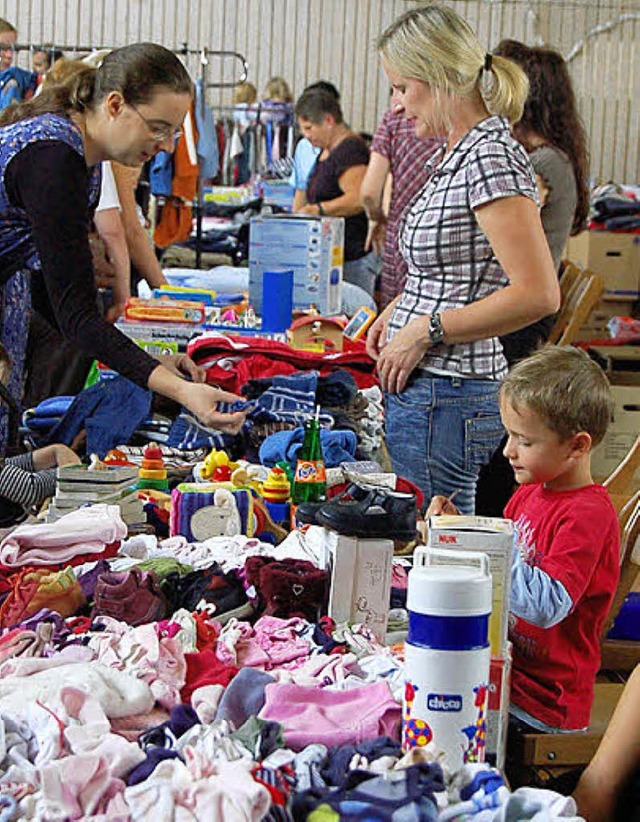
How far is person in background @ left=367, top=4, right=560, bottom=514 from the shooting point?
2996 mm

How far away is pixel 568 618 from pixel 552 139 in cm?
256

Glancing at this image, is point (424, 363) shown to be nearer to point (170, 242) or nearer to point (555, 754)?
point (555, 754)

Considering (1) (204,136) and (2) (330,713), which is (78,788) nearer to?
(2) (330,713)

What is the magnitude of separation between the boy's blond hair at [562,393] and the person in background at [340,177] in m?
4.93

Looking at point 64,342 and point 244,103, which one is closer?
point 64,342

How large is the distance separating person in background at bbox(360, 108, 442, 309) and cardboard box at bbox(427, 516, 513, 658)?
12.8 ft

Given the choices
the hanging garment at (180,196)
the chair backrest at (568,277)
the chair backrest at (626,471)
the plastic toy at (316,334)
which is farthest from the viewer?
the chair backrest at (568,277)

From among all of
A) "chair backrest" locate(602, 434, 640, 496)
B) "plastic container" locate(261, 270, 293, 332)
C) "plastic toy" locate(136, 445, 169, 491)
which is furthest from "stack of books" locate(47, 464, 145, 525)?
"plastic container" locate(261, 270, 293, 332)

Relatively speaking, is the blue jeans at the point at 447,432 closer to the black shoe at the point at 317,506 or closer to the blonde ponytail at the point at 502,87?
the blonde ponytail at the point at 502,87

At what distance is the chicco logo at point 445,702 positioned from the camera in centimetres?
152

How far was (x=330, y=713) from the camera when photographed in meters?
1.73

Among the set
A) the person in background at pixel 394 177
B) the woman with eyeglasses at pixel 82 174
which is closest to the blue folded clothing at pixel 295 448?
the woman with eyeglasses at pixel 82 174

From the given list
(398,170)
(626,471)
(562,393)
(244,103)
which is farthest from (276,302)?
(244,103)

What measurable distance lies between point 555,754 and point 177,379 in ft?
3.82
